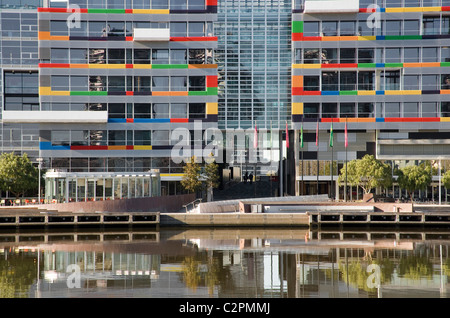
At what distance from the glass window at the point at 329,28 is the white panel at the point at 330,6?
1910mm

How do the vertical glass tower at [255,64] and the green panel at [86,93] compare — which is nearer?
the green panel at [86,93]

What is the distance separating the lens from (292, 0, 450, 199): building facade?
79.7m

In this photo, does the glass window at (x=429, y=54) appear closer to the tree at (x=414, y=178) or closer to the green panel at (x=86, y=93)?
the tree at (x=414, y=178)

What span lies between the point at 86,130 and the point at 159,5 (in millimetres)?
18463

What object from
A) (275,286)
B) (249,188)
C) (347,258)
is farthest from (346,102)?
(275,286)

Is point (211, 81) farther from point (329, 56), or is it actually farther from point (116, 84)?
point (329, 56)

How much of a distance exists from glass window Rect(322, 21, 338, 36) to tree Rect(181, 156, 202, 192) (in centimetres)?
2416

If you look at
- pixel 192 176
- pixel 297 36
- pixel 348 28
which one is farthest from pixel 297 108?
pixel 192 176

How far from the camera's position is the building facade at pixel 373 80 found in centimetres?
7969

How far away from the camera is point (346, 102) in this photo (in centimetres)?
8112

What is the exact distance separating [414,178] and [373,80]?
49.0 feet

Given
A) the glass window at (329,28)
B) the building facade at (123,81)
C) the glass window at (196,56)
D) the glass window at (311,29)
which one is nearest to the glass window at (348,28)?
the glass window at (329,28)

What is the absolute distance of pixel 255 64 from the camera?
97250 millimetres

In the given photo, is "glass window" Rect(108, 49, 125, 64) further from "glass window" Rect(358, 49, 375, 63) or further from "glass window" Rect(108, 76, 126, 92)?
"glass window" Rect(358, 49, 375, 63)
